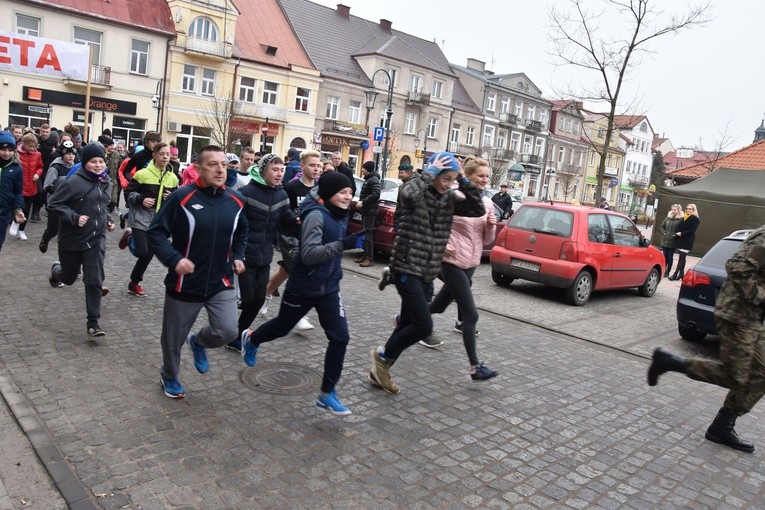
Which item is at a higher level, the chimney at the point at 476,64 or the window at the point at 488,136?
the chimney at the point at 476,64

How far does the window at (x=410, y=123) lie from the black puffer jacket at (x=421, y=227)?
4529 cm

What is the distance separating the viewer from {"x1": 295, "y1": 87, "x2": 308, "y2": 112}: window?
41594mm

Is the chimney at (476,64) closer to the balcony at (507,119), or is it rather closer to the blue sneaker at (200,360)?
the balcony at (507,119)

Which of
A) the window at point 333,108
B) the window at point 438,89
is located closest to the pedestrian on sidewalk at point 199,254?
the window at point 333,108

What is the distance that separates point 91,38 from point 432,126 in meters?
27.0

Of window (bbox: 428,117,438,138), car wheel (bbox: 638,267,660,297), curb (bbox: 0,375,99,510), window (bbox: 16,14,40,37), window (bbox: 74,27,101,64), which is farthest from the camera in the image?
window (bbox: 428,117,438,138)

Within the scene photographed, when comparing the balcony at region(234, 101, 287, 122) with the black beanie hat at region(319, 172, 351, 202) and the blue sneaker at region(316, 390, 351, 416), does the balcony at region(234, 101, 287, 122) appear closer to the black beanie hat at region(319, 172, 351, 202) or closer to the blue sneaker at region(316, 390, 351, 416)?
the black beanie hat at region(319, 172, 351, 202)

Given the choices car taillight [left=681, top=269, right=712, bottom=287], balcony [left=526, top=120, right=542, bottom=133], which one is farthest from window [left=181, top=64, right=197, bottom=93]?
balcony [left=526, top=120, right=542, bottom=133]

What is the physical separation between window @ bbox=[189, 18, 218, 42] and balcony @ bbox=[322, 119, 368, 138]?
31.0 feet

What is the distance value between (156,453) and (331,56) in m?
43.4

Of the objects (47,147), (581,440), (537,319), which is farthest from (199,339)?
(47,147)

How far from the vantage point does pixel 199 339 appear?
4.80m

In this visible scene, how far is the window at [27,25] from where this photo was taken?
30656mm

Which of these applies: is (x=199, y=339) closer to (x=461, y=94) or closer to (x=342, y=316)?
(x=342, y=316)
